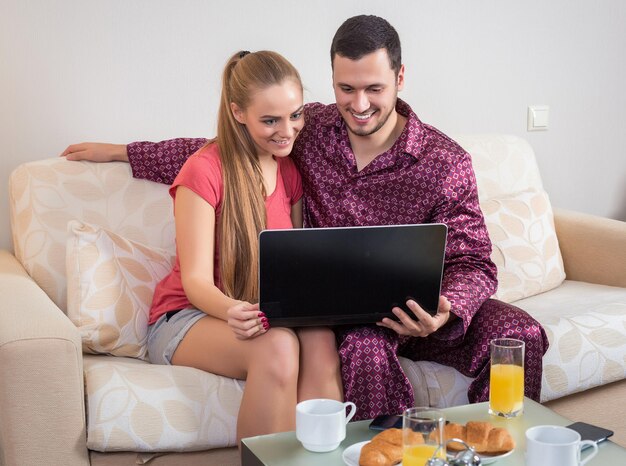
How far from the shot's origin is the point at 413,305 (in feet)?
5.90

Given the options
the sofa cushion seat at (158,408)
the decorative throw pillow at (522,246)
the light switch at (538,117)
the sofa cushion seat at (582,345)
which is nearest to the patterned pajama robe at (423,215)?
the sofa cushion seat at (582,345)

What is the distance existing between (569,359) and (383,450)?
0.88 meters

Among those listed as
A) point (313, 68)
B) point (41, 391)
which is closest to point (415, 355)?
point (41, 391)

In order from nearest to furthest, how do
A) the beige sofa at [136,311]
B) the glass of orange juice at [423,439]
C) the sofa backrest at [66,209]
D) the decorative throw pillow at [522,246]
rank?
the glass of orange juice at [423,439] → the beige sofa at [136,311] → the sofa backrest at [66,209] → the decorative throw pillow at [522,246]

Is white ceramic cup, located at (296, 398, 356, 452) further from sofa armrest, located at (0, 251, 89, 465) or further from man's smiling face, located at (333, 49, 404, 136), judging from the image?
man's smiling face, located at (333, 49, 404, 136)

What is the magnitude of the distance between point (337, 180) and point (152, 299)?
0.51 meters

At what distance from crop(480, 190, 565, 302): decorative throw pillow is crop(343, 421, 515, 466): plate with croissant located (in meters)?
1.03

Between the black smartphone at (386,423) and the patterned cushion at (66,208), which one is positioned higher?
the patterned cushion at (66,208)

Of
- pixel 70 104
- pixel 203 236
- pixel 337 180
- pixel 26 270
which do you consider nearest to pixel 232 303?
pixel 203 236

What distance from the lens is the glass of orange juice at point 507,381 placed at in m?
1.57

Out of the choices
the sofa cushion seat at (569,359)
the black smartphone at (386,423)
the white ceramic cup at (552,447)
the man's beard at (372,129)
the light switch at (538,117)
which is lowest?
the sofa cushion seat at (569,359)

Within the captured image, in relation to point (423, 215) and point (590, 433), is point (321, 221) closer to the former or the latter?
point (423, 215)

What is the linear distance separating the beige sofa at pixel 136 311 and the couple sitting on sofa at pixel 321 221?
82 mm

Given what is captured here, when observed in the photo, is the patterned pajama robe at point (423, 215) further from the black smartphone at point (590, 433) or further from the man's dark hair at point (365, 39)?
the black smartphone at point (590, 433)
